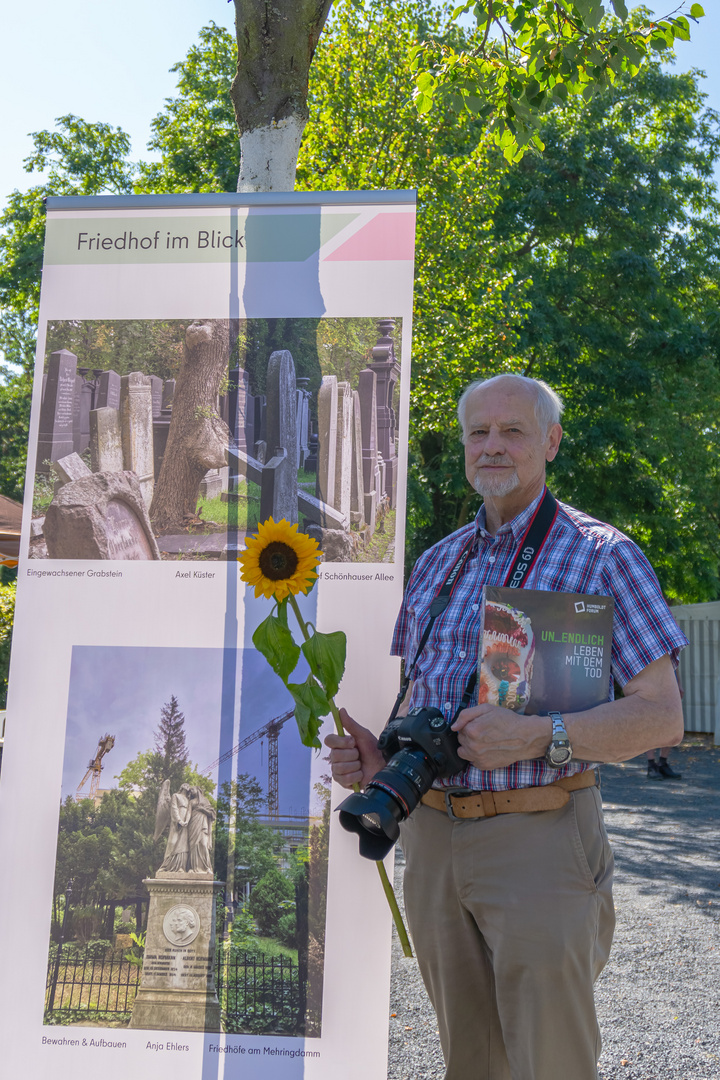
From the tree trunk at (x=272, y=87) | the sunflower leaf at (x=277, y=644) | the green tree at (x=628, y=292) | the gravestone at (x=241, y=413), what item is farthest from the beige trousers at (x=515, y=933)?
the green tree at (x=628, y=292)

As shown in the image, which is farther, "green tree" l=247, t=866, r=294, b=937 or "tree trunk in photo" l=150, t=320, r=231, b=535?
"tree trunk in photo" l=150, t=320, r=231, b=535

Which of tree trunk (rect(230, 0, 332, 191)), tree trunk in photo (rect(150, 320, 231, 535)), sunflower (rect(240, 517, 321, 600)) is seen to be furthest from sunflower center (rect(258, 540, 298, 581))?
tree trunk (rect(230, 0, 332, 191))

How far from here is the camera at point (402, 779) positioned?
189 cm

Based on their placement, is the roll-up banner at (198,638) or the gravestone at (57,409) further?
the gravestone at (57,409)

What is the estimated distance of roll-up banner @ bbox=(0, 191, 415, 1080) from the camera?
2.44m

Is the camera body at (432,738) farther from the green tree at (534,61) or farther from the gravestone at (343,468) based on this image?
the green tree at (534,61)

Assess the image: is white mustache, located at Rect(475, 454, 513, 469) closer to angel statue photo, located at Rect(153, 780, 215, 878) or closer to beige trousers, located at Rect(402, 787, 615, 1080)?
beige trousers, located at Rect(402, 787, 615, 1080)

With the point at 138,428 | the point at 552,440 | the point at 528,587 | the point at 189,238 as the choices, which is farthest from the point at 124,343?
the point at 528,587

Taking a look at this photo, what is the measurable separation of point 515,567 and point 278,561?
1.97 feet

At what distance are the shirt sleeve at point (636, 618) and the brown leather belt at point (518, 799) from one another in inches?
10.2

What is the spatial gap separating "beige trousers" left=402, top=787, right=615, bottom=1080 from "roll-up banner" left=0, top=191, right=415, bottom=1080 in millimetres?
255

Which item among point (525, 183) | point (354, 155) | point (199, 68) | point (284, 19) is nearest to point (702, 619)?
point (525, 183)

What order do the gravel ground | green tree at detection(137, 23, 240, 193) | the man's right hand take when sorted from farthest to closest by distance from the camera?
green tree at detection(137, 23, 240, 193) → the gravel ground → the man's right hand

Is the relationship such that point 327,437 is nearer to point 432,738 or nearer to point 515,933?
point 432,738
